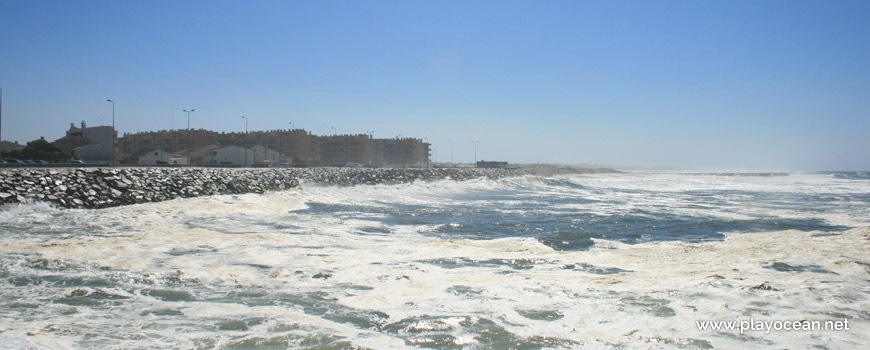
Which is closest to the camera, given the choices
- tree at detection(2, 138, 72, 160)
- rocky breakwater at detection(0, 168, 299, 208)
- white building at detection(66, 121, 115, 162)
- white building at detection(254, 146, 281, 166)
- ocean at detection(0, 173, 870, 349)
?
ocean at detection(0, 173, 870, 349)

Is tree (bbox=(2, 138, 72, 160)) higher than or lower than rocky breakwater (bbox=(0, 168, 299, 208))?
higher

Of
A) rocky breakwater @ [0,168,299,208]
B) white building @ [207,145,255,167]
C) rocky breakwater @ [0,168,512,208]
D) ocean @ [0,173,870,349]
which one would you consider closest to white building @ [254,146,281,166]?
white building @ [207,145,255,167]

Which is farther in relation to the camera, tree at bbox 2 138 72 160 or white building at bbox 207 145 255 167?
white building at bbox 207 145 255 167

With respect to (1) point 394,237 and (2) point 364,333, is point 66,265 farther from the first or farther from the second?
(1) point 394,237

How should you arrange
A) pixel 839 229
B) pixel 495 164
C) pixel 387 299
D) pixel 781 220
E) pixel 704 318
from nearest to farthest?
1. pixel 704 318
2. pixel 387 299
3. pixel 839 229
4. pixel 781 220
5. pixel 495 164

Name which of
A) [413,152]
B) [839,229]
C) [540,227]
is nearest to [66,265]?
[540,227]

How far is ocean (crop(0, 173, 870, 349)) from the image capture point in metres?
5.23

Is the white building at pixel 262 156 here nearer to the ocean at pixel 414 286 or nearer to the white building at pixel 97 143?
the white building at pixel 97 143

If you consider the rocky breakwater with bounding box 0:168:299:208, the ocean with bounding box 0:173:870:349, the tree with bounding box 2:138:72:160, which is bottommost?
the ocean with bounding box 0:173:870:349

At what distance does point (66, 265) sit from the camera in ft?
26.6

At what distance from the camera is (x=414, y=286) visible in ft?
24.4

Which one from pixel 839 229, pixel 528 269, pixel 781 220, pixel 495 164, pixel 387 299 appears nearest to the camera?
pixel 387 299

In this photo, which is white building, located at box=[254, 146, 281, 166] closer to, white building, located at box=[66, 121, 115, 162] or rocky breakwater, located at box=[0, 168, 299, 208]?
white building, located at box=[66, 121, 115, 162]

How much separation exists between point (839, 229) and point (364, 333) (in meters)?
A: 15.4
